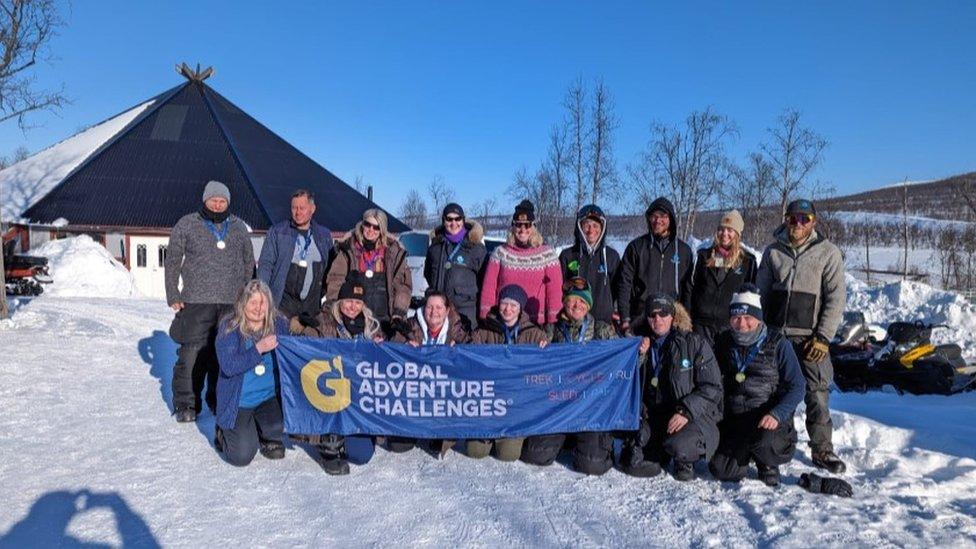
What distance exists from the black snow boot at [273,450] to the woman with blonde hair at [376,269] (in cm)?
135

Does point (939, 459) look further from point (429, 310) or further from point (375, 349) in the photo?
point (375, 349)

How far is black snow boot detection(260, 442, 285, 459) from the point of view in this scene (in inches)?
207

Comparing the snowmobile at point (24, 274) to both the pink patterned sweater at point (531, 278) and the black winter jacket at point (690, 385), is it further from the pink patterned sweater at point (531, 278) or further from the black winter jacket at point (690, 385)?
the black winter jacket at point (690, 385)

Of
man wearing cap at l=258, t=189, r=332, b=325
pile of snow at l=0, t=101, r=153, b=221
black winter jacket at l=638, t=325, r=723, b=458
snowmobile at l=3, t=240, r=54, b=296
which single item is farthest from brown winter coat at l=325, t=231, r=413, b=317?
pile of snow at l=0, t=101, r=153, b=221

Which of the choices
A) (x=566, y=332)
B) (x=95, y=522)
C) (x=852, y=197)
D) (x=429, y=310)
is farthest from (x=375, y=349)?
(x=852, y=197)

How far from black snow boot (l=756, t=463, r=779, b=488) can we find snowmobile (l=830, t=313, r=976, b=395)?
215 inches

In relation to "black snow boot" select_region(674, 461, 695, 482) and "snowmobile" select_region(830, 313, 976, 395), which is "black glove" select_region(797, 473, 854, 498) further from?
"snowmobile" select_region(830, 313, 976, 395)

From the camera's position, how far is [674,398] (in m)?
5.19

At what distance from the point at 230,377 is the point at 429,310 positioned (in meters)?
1.67

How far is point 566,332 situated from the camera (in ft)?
18.4

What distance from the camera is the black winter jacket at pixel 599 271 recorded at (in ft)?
20.6

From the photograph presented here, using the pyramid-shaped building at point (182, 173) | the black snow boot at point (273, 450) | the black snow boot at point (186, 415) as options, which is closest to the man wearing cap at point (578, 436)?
the black snow boot at point (273, 450)

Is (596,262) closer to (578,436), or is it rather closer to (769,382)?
Result: (578,436)

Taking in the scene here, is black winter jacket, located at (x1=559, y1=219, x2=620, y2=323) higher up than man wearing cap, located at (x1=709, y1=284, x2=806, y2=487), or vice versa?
black winter jacket, located at (x1=559, y1=219, x2=620, y2=323)
